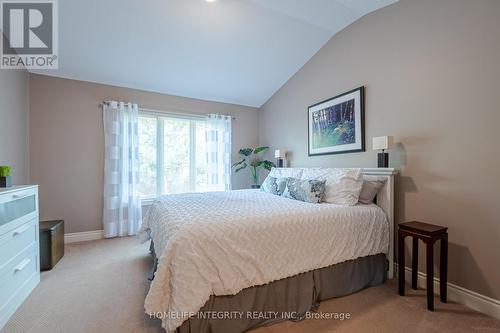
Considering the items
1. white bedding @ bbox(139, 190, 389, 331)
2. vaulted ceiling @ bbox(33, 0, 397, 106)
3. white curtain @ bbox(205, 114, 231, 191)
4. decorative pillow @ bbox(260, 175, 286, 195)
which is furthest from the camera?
white curtain @ bbox(205, 114, 231, 191)

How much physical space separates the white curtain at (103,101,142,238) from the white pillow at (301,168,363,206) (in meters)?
3.02

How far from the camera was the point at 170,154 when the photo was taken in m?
4.13

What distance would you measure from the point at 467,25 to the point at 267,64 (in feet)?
7.70

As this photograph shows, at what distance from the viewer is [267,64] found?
3.56 meters

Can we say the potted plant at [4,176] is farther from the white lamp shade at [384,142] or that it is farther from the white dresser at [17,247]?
the white lamp shade at [384,142]

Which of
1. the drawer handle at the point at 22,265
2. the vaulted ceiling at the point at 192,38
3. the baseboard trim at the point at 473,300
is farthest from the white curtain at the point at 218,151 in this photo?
the baseboard trim at the point at 473,300

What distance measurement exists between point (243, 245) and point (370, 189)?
62.3 inches

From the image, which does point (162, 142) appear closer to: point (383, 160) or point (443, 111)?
point (383, 160)

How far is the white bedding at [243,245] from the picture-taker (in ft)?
4.35

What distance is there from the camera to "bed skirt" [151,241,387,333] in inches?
56.0

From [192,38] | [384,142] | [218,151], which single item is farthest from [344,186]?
[218,151]

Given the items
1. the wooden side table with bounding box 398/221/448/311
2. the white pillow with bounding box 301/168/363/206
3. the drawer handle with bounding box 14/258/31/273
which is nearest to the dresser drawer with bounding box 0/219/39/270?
the drawer handle with bounding box 14/258/31/273

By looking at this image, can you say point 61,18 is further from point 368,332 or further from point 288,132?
point 368,332

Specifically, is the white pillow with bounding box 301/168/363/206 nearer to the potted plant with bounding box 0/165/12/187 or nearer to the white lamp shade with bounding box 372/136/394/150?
the white lamp shade with bounding box 372/136/394/150
